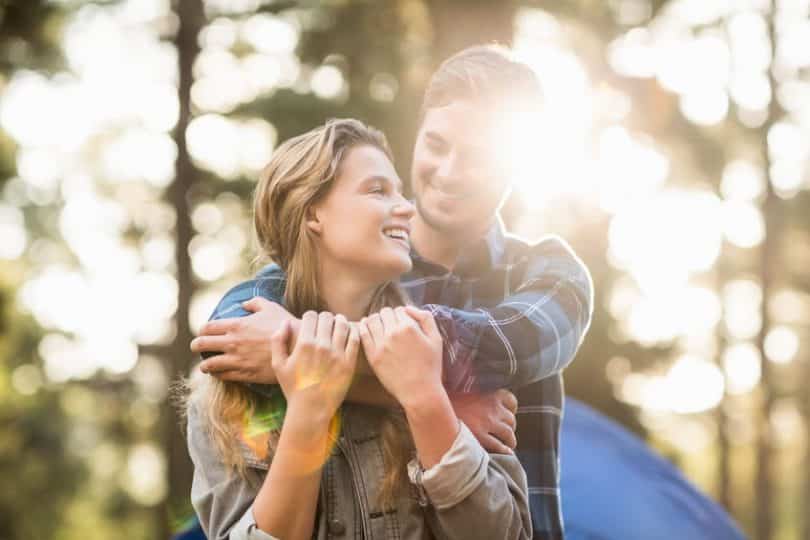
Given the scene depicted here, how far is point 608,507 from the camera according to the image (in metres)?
4.90

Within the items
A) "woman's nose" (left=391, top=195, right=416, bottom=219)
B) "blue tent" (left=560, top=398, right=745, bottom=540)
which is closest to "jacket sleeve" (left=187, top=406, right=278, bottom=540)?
"woman's nose" (left=391, top=195, right=416, bottom=219)

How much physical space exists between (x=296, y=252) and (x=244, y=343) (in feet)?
0.90

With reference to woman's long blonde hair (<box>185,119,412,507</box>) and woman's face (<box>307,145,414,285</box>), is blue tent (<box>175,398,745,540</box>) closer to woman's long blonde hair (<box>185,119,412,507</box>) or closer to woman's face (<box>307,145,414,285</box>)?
woman's long blonde hair (<box>185,119,412,507</box>)

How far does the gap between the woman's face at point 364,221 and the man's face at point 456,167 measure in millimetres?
311

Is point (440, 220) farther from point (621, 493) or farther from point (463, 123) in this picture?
point (621, 493)

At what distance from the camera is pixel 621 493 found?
5141 millimetres

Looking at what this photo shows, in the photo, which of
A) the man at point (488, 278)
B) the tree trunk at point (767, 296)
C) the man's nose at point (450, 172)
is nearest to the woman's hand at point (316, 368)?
the man at point (488, 278)

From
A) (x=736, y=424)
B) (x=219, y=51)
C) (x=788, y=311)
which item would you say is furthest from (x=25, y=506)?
(x=788, y=311)

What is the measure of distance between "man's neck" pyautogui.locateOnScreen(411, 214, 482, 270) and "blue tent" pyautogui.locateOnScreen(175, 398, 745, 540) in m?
2.11

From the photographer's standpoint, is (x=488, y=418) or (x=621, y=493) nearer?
(x=488, y=418)

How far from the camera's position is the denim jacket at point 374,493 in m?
2.23

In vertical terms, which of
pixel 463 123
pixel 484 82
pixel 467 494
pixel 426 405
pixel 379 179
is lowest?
pixel 467 494

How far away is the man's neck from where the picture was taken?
2939mm

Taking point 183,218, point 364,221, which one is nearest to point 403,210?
point 364,221
